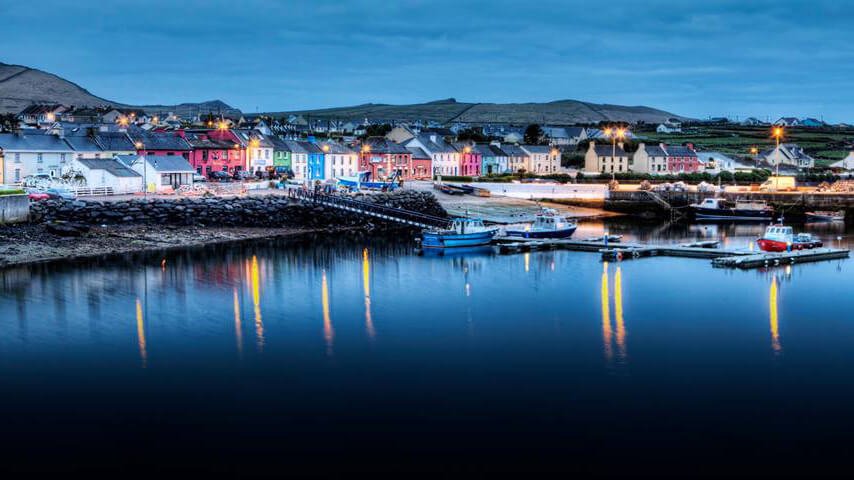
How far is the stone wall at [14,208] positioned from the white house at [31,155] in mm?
16220

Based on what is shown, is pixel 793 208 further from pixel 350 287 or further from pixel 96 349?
pixel 96 349

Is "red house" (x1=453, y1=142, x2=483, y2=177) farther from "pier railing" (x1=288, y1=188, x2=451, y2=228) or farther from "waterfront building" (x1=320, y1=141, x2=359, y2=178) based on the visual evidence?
"pier railing" (x1=288, y1=188, x2=451, y2=228)

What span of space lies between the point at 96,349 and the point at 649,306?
2254cm

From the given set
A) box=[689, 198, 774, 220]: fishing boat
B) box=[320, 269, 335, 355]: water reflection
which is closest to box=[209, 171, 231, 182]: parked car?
box=[689, 198, 774, 220]: fishing boat

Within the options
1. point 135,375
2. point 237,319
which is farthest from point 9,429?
point 237,319

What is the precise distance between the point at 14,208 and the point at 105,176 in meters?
16.5

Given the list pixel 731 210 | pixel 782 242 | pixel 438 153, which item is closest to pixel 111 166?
pixel 782 242

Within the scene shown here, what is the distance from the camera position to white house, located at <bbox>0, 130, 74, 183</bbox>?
7356 centimetres

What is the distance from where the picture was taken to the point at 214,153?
94750mm

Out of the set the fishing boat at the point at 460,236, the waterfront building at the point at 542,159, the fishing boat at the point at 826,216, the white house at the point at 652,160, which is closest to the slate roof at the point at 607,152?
the white house at the point at 652,160

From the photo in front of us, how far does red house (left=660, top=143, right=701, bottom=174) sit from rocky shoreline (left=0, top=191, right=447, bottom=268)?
68583mm

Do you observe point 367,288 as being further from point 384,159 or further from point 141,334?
point 384,159

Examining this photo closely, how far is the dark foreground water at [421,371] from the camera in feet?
75.6

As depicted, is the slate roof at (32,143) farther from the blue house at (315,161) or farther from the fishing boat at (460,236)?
the fishing boat at (460,236)
